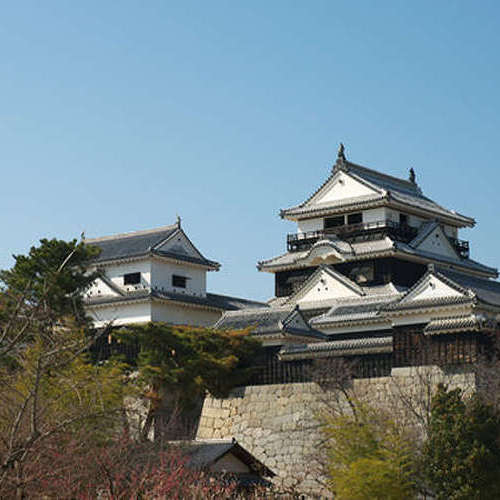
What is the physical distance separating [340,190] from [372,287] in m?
4.81

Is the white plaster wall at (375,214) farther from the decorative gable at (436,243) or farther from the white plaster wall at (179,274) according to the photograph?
the white plaster wall at (179,274)

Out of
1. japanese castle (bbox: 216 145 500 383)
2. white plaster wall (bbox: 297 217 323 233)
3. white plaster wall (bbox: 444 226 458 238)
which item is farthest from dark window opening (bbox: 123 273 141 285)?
white plaster wall (bbox: 444 226 458 238)

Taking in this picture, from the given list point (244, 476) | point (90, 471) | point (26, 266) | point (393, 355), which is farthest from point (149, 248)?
point (90, 471)

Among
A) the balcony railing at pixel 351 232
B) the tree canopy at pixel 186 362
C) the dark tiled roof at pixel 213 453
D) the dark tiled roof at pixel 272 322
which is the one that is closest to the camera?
the dark tiled roof at pixel 213 453

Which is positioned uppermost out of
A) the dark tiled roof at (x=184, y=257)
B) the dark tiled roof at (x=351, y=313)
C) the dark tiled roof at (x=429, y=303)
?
the dark tiled roof at (x=184, y=257)

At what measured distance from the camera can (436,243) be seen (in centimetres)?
3503

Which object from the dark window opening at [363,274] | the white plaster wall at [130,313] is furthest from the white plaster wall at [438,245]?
the white plaster wall at [130,313]

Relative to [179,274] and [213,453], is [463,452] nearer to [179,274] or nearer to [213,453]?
[213,453]

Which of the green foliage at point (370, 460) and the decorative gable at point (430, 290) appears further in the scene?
the decorative gable at point (430, 290)

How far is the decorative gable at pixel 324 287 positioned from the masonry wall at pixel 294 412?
747cm

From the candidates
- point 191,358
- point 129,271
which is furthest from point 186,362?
point 129,271

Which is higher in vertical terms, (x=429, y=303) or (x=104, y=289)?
(x=104, y=289)

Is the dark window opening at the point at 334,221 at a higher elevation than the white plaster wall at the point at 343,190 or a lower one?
lower

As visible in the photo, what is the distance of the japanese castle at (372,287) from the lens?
23.1 meters
